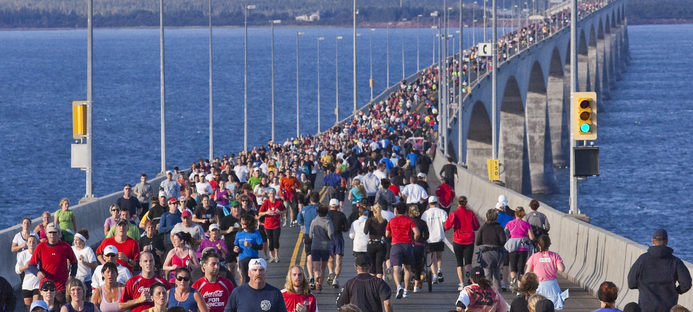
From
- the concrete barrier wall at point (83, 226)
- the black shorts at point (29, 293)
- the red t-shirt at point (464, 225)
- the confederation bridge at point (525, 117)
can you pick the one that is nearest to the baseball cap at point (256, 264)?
the black shorts at point (29, 293)

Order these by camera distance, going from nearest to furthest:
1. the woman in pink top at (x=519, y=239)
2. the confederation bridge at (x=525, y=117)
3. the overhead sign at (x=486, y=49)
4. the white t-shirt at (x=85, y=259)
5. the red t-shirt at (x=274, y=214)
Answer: the white t-shirt at (x=85, y=259)
the woman in pink top at (x=519, y=239)
the red t-shirt at (x=274, y=214)
the overhead sign at (x=486, y=49)
the confederation bridge at (x=525, y=117)

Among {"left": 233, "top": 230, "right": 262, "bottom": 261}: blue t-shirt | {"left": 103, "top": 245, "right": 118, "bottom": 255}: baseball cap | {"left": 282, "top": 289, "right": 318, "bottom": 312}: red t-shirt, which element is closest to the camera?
{"left": 282, "top": 289, "right": 318, "bottom": 312}: red t-shirt

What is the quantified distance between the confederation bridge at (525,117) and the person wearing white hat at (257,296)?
4205cm

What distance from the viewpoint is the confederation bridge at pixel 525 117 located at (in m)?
70.6

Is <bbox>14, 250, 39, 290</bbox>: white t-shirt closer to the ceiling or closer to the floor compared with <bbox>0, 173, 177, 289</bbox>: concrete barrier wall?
closer to the ceiling

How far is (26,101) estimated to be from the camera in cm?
Answer: 15325

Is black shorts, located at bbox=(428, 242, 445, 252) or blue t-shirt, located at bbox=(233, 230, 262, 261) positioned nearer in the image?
blue t-shirt, located at bbox=(233, 230, 262, 261)

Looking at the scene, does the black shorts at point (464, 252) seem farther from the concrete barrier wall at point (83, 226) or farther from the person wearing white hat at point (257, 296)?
the person wearing white hat at point (257, 296)

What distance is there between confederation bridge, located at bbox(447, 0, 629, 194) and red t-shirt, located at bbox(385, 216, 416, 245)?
36134 millimetres

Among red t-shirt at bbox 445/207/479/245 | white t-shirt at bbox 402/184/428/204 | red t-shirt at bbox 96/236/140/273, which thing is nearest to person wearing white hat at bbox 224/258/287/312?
red t-shirt at bbox 96/236/140/273

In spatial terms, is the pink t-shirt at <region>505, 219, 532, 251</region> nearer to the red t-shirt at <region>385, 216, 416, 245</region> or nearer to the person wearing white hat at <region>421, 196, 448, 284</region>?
the person wearing white hat at <region>421, 196, 448, 284</region>

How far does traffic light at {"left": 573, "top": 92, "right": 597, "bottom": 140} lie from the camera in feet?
55.0

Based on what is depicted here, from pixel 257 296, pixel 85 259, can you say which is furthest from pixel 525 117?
pixel 257 296

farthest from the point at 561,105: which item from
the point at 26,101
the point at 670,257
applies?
the point at 670,257
